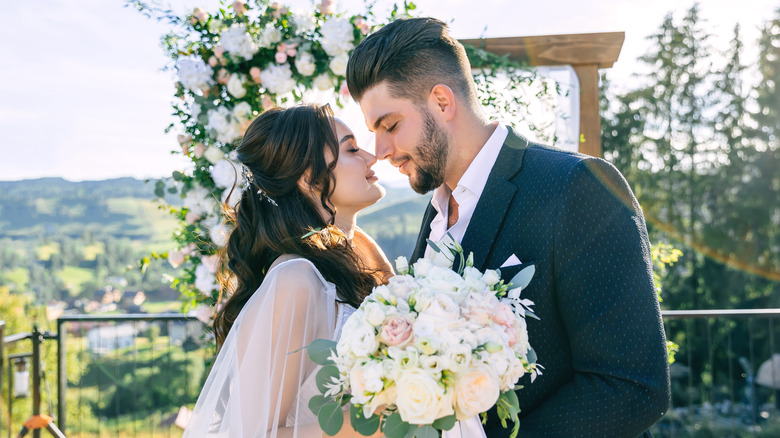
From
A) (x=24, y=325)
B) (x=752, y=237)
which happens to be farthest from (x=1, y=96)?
(x=752, y=237)

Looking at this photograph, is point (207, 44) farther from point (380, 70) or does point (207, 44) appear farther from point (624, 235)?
point (624, 235)

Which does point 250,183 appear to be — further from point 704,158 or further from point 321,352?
point 704,158

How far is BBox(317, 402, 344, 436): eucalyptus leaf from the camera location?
1.50 meters

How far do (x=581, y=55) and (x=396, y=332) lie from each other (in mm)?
3438

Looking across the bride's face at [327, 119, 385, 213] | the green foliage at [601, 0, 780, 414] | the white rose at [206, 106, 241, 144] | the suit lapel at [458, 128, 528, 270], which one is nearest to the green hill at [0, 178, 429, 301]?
the white rose at [206, 106, 241, 144]

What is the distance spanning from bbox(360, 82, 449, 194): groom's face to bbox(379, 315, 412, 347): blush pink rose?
972mm

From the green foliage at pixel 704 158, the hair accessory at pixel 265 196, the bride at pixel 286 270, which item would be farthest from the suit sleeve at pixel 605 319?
the green foliage at pixel 704 158

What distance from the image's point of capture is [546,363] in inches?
68.7

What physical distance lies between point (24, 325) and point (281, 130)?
19.1 metres

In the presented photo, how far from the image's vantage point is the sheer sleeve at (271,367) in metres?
1.98

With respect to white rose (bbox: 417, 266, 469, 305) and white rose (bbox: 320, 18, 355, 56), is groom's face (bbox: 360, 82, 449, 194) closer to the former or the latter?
white rose (bbox: 417, 266, 469, 305)

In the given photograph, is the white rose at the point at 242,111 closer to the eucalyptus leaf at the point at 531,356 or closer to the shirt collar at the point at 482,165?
the shirt collar at the point at 482,165

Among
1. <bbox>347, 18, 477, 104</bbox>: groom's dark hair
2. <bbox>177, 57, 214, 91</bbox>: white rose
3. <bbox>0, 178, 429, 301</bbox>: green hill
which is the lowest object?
<bbox>0, 178, 429, 301</bbox>: green hill

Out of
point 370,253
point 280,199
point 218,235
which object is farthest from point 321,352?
point 218,235
